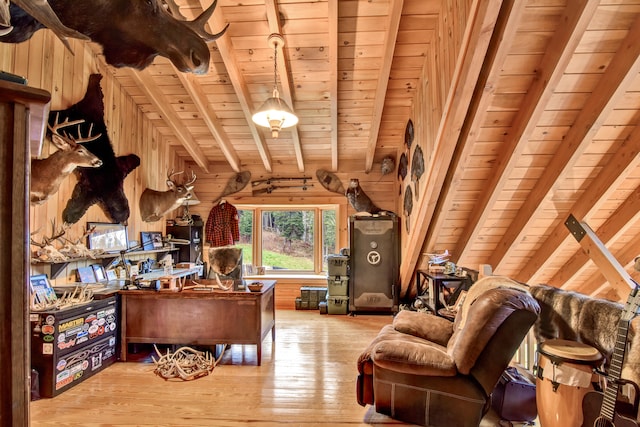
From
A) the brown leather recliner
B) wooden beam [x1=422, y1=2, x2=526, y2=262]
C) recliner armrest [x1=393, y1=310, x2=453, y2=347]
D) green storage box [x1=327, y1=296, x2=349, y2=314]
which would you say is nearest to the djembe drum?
the brown leather recliner

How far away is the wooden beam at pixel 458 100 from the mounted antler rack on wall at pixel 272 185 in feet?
8.01

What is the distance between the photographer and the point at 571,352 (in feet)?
5.65

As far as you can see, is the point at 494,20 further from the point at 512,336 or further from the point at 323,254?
the point at 323,254

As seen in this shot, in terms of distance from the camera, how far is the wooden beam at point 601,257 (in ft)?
8.50

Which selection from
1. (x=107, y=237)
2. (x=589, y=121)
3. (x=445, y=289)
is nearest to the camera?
(x=589, y=121)

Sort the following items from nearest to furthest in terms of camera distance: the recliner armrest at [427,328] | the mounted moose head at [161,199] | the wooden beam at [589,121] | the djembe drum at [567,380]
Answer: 1. the djembe drum at [567,380]
2. the wooden beam at [589,121]
3. the recliner armrest at [427,328]
4. the mounted moose head at [161,199]

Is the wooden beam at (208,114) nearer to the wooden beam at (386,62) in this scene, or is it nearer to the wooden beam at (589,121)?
the wooden beam at (386,62)

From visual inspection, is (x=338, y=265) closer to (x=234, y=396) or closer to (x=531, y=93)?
(x=234, y=396)

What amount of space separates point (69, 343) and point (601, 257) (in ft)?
14.6

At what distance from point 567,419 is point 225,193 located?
5403 mm

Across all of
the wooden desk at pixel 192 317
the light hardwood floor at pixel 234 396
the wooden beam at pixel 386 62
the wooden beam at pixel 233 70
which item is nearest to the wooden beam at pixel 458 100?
the wooden beam at pixel 386 62

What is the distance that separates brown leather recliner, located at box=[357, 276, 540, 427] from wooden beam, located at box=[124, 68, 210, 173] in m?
3.83

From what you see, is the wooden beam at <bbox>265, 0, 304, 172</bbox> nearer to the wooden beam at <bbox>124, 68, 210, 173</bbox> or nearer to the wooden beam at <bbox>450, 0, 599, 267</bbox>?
the wooden beam at <bbox>124, 68, 210, 173</bbox>

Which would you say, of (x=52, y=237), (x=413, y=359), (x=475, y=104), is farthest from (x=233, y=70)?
(x=413, y=359)
